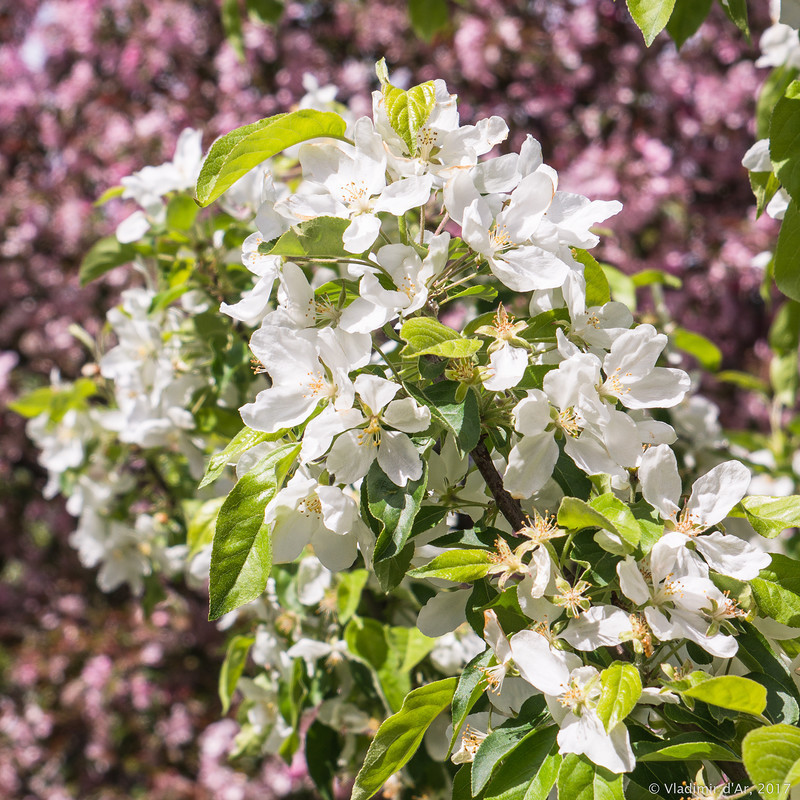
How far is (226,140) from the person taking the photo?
2.96 feet

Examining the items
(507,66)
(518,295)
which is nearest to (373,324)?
(518,295)

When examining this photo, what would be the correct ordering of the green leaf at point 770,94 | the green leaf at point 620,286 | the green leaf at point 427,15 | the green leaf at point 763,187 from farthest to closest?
the green leaf at point 427,15
the green leaf at point 620,286
the green leaf at point 770,94
the green leaf at point 763,187

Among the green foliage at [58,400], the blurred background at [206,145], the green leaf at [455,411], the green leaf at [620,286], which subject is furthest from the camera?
the blurred background at [206,145]

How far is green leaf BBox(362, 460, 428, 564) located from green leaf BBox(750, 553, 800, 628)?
14.8 inches

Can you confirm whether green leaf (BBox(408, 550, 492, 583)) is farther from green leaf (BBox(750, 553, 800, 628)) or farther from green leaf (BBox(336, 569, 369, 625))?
green leaf (BBox(336, 569, 369, 625))

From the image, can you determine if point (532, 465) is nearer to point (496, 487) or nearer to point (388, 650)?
point (496, 487)

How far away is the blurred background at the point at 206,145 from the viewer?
3.77 m

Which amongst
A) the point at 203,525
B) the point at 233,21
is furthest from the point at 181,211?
the point at 233,21

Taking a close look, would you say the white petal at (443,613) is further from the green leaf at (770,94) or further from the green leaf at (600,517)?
the green leaf at (770,94)

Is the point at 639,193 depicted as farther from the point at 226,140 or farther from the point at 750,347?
the point at 226,140

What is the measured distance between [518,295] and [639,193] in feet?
8.34

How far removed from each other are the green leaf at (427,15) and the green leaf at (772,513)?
163 centimetres

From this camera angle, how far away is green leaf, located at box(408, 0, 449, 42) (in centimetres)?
205

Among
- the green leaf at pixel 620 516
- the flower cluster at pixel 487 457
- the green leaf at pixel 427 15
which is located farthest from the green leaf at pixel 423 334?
the green leaf at pixel 427 15
